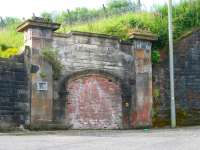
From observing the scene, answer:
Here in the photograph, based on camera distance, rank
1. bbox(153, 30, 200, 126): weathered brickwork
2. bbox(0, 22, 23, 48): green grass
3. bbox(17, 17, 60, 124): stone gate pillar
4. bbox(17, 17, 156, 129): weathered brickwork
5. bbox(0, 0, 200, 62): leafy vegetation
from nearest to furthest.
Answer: bbox(17, 17, 60, 124): stone gate pillar, bbox(17, 17, 156, 129): weathered brickwork, bbox(153, 30, 200, 126): weathered brickwork, bbox(0, 0, 200, 62): leafy vegetation, bbox(0, 22, 23, 48): green grass

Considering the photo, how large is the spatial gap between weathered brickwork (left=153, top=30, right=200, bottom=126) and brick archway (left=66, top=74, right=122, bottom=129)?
1.88m

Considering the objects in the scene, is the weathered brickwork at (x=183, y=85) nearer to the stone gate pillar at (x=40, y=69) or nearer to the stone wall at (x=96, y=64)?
the stone wall at (x=96, y=64)

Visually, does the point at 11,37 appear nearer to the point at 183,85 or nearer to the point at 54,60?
the point at 54,60

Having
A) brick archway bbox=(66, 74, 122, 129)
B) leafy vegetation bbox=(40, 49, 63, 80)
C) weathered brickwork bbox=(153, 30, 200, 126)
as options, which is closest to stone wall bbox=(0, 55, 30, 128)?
leafy vegetation bbox=(40, 49, 63, 80)

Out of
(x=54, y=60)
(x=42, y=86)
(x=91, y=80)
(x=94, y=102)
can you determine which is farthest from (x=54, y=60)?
(x=94, y=102)

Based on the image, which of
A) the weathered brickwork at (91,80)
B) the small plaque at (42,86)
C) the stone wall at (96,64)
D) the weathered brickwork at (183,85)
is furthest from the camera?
the weathered brickwork at (183,85)

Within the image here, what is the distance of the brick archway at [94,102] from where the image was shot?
18984 mm

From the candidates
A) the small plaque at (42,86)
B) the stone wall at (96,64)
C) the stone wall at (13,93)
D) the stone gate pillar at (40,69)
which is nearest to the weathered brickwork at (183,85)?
the stone wall at (96,64)

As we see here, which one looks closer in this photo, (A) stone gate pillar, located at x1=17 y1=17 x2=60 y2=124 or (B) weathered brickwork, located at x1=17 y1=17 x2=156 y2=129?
(A) stone gate pillar, located at x1=17 y1=17 x2=60 y2=124

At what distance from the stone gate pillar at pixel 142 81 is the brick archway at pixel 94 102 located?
2.35ft

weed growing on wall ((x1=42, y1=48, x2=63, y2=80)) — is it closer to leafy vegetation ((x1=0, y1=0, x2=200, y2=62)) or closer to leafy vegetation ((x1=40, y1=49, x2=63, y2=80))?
leafy vegetation ((x1=40, y1=49, x2=63, y2=80))

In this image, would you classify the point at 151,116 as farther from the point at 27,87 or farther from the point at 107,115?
the point at 27,87

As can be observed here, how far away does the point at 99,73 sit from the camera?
19.8 meters

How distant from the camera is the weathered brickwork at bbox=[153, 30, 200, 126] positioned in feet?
68.8
